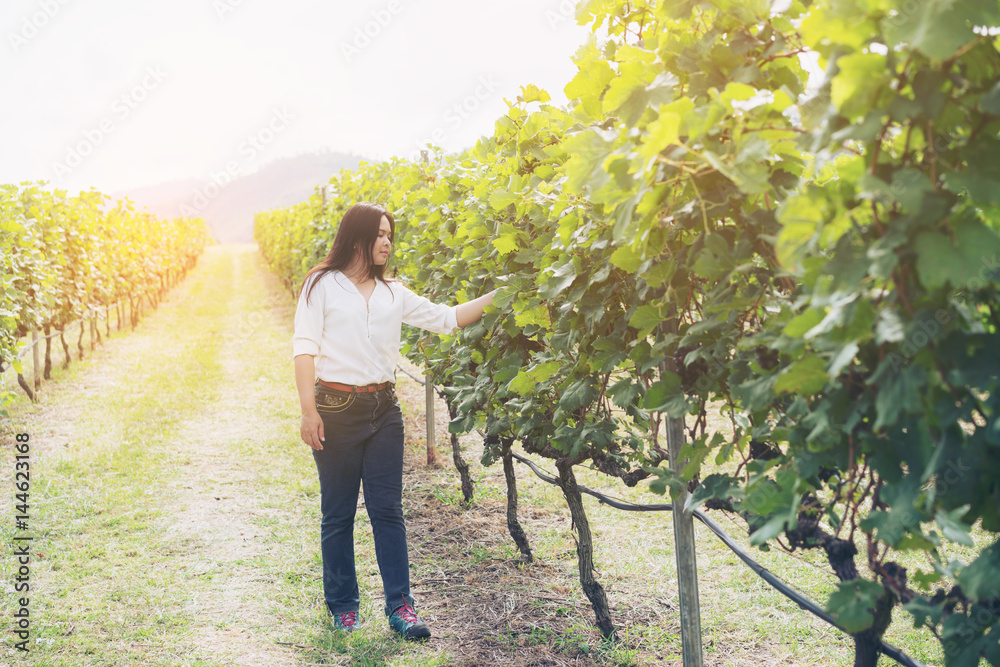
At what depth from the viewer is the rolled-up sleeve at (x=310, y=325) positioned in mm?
3150

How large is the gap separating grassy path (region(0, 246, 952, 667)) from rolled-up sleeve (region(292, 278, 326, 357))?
1.36m

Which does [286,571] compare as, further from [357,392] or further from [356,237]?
[356,237]

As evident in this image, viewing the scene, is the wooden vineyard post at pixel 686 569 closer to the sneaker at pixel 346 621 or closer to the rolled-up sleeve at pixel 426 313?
the rolled-up sleeve at pixel 426 313

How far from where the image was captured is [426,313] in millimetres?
3408

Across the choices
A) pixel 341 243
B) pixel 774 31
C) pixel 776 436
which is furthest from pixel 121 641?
pixel 774 31

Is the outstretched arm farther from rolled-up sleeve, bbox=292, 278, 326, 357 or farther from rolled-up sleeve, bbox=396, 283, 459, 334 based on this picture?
rolled-up sleeve, bbox=292, 278, 326, 357

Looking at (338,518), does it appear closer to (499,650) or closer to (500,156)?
(499,650)

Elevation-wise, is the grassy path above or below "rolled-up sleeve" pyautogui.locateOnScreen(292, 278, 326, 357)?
below

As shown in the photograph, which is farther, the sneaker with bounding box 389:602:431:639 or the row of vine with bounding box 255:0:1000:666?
the sneaker with bounding box 389:602:431:639

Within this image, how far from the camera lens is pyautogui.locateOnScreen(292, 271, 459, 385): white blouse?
10.4 ft

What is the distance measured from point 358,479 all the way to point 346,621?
0.68 meters

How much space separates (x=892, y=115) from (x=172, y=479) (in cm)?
592

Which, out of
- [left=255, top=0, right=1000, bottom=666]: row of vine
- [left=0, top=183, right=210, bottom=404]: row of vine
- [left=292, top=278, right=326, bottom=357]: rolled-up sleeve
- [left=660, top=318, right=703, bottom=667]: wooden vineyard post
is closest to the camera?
[left=255, top=0, right=1000, bottom=666]: row of vine

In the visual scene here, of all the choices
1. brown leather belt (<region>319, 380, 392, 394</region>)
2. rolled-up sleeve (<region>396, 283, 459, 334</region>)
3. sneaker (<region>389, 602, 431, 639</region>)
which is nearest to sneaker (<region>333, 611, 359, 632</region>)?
sneaker (<region>389, 602, 431, 639</region>)
